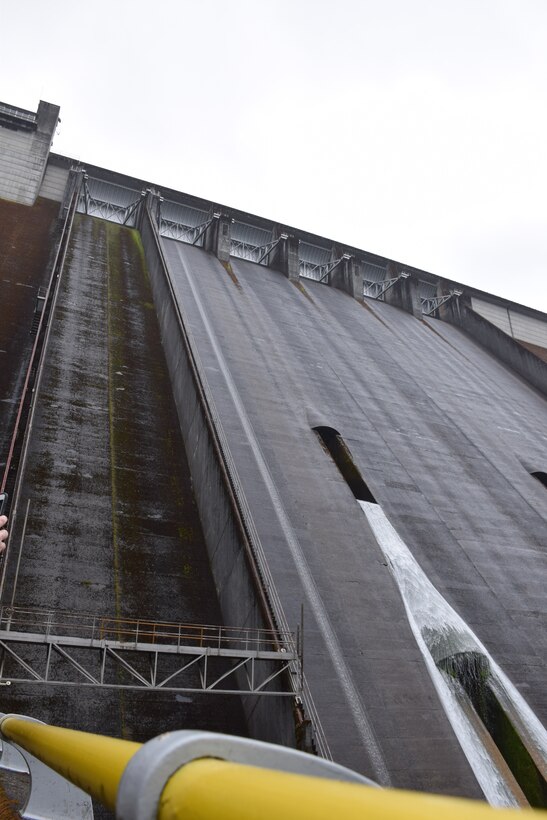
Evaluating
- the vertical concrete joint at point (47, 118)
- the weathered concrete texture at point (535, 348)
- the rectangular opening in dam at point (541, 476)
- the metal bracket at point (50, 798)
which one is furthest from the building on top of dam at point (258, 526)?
the weathered concrete texture at point (535, 348)

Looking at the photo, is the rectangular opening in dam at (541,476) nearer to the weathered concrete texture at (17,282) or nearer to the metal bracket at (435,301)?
the weathered concrete texture at (17,282)

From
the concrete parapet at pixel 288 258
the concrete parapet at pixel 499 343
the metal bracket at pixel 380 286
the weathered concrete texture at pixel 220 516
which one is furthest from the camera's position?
the metal bracket at pixel 380 286

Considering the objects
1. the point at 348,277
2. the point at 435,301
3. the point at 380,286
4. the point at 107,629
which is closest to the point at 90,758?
the point at 107,629

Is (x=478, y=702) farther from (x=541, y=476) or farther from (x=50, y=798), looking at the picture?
(x=541, y=476)

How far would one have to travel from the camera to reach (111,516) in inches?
579

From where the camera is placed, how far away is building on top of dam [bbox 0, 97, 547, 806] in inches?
438

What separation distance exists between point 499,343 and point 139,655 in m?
33.6

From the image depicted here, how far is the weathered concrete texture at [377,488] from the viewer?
11969 millimetres

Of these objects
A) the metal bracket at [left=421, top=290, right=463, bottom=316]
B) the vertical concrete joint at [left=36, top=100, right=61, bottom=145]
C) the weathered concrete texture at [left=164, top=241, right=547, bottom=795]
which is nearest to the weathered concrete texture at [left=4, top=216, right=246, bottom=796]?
the weathered concrete texture at [left=164, top=241, right=547, bottom=795]

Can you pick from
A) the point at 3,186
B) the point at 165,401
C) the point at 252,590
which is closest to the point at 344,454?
the point at 165,401

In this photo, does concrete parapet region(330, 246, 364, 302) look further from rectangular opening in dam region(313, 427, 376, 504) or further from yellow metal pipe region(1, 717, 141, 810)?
yellow metal pipe region(1, 717, 141, 810)

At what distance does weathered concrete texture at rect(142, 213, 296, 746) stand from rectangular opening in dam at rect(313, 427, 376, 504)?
4121 mm

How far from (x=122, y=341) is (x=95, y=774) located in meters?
21.8

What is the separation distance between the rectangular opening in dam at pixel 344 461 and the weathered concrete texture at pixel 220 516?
4121mm
